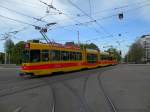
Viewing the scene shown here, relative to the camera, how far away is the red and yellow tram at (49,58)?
2803 centimetres

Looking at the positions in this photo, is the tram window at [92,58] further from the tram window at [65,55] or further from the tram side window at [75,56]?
the tram window at [65,55]

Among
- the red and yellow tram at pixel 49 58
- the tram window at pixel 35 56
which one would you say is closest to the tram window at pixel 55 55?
the red and yellow tram at pixel 49 58

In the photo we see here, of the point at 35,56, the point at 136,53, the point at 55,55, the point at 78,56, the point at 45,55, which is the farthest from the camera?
the point at 136,53

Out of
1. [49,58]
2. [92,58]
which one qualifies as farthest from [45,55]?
[92,58]

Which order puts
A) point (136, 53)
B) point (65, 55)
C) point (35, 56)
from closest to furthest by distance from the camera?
point (35, 56)
point (65, 55)
point (136, 53)

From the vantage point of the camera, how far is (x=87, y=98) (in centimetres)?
1472

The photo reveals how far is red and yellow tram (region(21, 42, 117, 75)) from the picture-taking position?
2803 cm

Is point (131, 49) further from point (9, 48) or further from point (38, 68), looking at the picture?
point (38, 68)

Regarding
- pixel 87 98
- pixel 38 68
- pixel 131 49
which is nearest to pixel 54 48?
pixel 38 68

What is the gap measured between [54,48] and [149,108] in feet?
67.2

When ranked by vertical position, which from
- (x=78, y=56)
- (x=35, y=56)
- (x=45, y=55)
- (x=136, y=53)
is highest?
(x=136, y=53)

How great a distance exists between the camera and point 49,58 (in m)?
30.5

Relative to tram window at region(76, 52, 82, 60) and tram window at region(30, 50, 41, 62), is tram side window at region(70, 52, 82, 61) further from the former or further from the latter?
tram window at region(30, 50, 41, 62)

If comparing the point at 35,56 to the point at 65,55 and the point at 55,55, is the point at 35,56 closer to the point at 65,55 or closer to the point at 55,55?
the point at 55,55
